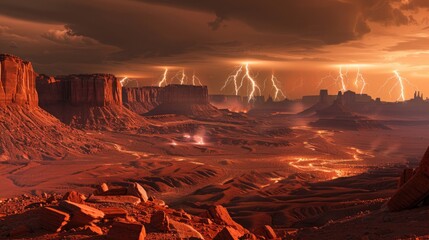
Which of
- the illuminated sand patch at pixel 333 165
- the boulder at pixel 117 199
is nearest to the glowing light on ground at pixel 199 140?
the illuminated sand patch at pixel 333 165

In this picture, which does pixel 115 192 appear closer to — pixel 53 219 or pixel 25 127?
pixel 53 219

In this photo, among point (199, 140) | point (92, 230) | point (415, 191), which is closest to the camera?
point (92, 230)

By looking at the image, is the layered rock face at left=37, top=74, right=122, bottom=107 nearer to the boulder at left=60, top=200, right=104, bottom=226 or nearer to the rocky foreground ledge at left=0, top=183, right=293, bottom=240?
the rocky foreground ledge at left=0, top=183, right=293, bottom=240

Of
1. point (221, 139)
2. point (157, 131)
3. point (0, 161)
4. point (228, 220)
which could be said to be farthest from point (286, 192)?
point (157, 131)

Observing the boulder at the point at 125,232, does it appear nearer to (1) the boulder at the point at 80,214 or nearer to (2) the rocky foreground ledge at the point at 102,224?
(2) the rocky foreground ledge at the point at 102,224

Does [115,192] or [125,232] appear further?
[115,192]

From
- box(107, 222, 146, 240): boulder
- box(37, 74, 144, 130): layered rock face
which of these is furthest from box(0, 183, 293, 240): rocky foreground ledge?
box(37, 74, 144, 130): layered rock face

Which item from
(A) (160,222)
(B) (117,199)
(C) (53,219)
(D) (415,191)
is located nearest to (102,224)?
(C) (53,219)
